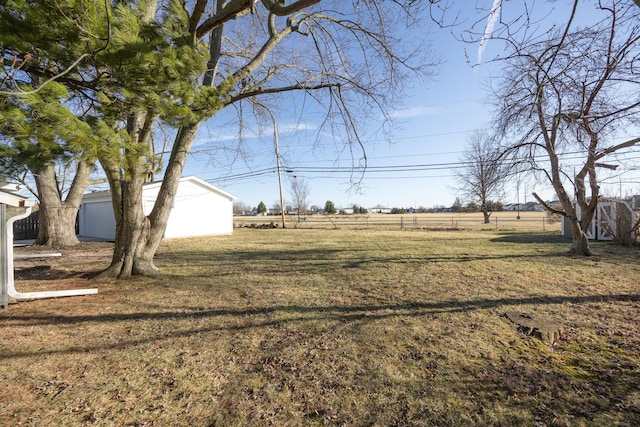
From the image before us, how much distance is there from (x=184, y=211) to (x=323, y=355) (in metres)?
16.6

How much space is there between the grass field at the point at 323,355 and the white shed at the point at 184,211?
448 inches

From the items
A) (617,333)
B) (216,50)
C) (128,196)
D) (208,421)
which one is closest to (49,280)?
(128,196)

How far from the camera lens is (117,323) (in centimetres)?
403

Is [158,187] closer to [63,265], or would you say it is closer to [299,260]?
[63,265]

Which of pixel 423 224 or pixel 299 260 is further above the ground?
pixel 423 224

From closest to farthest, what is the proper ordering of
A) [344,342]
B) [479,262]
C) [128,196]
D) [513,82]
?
[344,342] < [128,196] < [513,82] < [479,262]

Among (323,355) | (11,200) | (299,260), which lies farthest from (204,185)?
(323,355)

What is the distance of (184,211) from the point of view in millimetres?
17750

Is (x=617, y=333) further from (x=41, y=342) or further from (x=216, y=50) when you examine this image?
(x=216, y=50)

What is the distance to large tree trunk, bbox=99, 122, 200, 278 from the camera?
6160 mm

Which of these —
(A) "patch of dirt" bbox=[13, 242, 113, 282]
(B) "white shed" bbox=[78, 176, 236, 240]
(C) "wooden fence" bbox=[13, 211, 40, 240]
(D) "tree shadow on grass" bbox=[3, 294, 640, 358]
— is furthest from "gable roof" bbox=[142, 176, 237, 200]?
(D) "tree shadow on grass" bbox=[3, 294, 640, 358]

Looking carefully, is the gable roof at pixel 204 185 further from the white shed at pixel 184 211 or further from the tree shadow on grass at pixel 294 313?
the tree shadow on grass at pixel 294 313

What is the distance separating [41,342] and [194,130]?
4.22 metres

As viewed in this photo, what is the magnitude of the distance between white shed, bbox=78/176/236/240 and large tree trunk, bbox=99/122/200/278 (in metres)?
10.8
